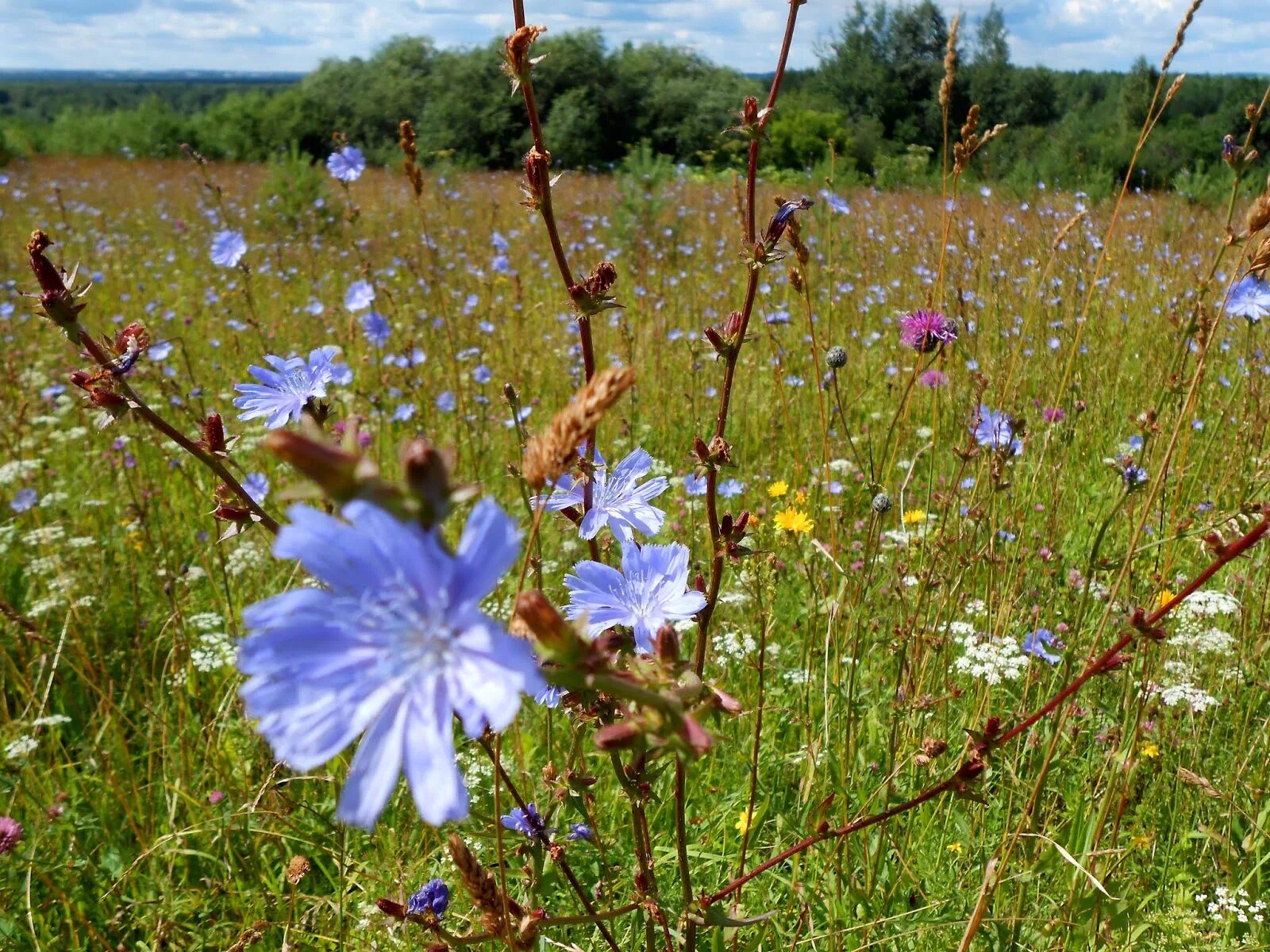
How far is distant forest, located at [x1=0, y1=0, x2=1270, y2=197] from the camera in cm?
1562

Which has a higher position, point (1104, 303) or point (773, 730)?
point (1104, 303)

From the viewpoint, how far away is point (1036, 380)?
171 inches

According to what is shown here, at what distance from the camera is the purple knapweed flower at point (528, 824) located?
115 centimetres

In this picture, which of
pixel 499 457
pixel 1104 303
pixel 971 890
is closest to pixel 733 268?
pixel 1104 303

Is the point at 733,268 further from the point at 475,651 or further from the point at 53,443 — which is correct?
the point at 475,651

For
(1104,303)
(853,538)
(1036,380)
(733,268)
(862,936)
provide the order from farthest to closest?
(733,268) < (1104,303) < (1036,380) < (853,538) < (862,936)

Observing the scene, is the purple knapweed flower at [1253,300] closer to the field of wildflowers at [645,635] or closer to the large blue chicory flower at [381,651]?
the field of wildflowers at [645,635]

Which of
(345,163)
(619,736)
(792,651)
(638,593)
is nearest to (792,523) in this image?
(792,651)

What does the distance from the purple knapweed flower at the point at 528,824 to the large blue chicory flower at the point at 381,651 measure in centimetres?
44

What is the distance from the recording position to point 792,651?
2.61 meters

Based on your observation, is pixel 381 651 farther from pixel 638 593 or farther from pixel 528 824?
pixel 528 824

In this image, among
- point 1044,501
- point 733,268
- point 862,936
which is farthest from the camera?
point 733,268

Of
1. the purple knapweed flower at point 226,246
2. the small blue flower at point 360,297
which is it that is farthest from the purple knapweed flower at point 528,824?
the small blue flower at point 360,297

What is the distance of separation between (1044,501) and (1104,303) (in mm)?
2478
